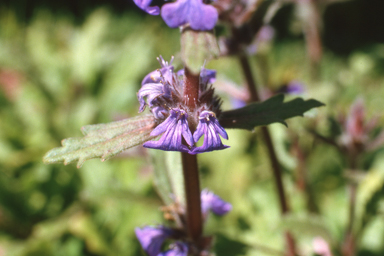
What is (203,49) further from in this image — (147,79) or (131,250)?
(131,250)

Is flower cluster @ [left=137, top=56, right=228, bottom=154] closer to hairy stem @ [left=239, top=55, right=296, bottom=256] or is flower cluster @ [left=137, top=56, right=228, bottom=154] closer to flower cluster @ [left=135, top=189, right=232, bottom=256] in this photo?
flower cluster @ [left=135, top=189, right=232, bottom=256]

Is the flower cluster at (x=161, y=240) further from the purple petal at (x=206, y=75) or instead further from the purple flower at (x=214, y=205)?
the purple petal at (x=206, y=75)

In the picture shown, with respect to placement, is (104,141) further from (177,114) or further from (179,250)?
(179,250)

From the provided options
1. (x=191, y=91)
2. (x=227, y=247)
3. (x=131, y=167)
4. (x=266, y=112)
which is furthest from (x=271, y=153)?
(x=131, y=167)

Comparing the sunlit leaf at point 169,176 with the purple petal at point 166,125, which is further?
the sunlit leaf at point 169,176

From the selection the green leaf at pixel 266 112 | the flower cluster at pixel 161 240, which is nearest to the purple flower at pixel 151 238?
the flower cluster at pixel 161 240

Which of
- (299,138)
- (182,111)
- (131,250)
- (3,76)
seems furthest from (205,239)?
(3,76)

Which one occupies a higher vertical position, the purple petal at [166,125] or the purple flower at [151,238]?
the purple petal at [166,125]
